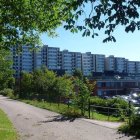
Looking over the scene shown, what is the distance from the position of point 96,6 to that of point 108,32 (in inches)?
20.9

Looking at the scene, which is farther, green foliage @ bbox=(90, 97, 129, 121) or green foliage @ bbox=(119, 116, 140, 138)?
green foliage @ bbox=(90, 97, 129, 121)

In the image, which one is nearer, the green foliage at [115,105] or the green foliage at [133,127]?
the green foliage at [133,127]

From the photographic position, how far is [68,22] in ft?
28.1

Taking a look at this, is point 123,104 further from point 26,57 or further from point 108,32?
point 26,57

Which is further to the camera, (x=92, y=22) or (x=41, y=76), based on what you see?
(x=41, y=76)

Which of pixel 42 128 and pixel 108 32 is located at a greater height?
pixel 108 32

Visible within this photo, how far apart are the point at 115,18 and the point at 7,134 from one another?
11257 millimetres

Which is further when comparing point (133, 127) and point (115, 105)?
point (115, 105)

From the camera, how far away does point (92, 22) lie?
7.72 metres

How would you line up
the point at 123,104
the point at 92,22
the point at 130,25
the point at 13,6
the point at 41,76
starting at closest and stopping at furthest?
the point at 130,25
the point at 92,22
the point at 13,6
the point at 123,104
the point at 41,76

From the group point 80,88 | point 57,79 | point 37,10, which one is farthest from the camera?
point 57,79

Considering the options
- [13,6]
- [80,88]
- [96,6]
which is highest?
[13,6]

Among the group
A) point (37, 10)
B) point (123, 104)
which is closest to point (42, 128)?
point (37, 10)

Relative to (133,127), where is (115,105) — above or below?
above
